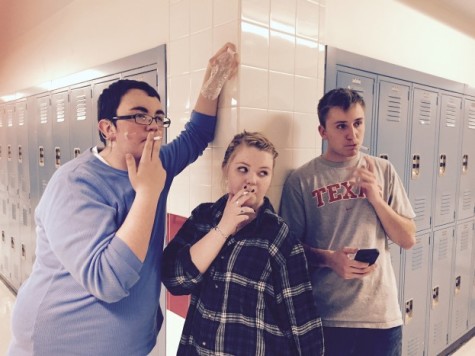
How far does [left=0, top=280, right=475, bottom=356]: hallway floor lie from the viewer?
320 centimetres

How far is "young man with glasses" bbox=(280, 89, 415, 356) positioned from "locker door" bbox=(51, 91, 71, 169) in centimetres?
219

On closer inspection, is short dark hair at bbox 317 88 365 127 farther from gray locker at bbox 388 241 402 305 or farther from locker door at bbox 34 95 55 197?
locker door at bbox 34 95 55 197

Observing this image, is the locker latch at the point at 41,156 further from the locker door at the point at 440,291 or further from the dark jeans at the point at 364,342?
the locker door at the point at 440,291

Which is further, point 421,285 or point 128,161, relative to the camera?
point 421,285

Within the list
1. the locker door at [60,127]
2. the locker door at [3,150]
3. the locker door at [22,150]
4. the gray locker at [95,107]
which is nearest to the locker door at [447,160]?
the gray locker at [95,107]

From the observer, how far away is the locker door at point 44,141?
10.8 ft

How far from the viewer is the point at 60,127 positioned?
3.10 meters

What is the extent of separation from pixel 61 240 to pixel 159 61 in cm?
109

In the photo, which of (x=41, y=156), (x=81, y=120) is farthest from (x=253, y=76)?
(x=41, y=156)

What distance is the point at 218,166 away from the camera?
1.55 m

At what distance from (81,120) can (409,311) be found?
2.67 m

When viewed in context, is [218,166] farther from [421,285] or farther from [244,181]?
[421,285]

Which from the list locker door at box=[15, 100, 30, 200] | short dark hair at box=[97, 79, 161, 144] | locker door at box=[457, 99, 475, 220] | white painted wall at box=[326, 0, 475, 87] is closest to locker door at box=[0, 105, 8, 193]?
locker door at box=[15, 100, 30, 200]

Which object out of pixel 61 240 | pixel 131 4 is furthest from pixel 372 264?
pixel 131 4
